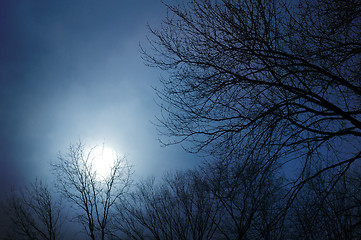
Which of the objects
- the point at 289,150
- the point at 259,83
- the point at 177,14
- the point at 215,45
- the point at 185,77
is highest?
the point at 177,14

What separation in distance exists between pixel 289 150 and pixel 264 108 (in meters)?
1.06

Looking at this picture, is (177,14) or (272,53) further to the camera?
(177,14)

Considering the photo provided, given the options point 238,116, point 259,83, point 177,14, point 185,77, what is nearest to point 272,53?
point 259,83

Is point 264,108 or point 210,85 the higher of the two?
point 210,85

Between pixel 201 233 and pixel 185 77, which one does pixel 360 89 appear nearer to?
pixel 185 77

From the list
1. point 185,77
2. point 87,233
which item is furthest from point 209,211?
point 185,77

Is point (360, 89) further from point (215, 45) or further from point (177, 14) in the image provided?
point (177, 14)

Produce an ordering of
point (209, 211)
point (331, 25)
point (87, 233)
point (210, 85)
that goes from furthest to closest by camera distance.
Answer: point (209, 211), point (87, 233), point (210, 85), point (331, 25)

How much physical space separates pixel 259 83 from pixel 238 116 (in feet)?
2.52

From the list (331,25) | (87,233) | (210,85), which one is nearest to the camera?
(331,25)

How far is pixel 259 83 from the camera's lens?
454 centimetres

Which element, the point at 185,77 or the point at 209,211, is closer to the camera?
the point at 185,77

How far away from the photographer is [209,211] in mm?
15250

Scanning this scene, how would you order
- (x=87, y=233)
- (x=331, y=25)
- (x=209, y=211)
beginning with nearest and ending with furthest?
1. (x=331, y=25)
2. (x=87, y=233)
3. (x=209, y=211)
